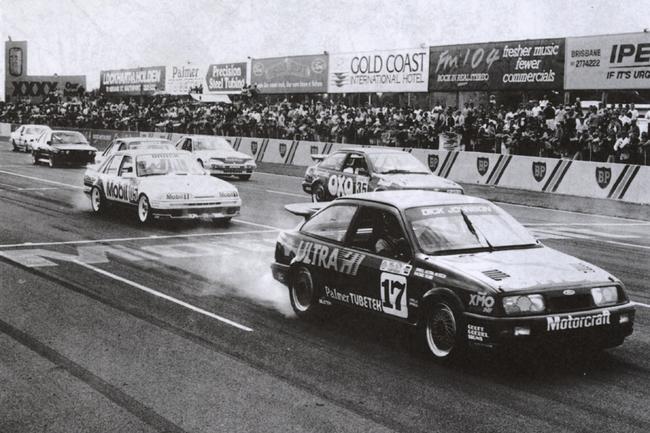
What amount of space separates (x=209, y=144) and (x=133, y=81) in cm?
2910

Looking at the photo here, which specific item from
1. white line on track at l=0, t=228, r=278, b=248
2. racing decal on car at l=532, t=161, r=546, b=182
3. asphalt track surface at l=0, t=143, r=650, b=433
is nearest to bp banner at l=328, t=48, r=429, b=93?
racing decal on car at l=532, t=161, r=546, b=182

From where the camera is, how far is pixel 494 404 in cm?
577

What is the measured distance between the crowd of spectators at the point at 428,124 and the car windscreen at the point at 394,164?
6.66 metres

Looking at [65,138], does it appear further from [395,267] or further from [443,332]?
[443,332]

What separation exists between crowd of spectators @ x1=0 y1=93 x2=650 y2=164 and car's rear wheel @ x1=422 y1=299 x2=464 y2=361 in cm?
1547

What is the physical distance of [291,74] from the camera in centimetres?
3844

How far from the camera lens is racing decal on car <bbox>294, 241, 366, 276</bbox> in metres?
7.64

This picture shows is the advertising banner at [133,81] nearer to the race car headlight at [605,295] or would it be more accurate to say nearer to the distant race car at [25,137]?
the distant race car at [25,137]

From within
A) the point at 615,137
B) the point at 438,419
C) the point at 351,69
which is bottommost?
the point at 438,419

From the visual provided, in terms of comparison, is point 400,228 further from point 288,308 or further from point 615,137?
point 615,137

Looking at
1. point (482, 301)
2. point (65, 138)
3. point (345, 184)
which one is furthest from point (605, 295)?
point (65, 138)

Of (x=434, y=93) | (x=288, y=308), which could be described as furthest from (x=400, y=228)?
(x=434, y=93)

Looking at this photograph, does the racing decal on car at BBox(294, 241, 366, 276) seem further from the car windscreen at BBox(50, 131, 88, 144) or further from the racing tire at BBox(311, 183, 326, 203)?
the car windscreen at BBox(50, 131, 88, 144)

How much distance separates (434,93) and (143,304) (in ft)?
78.1
